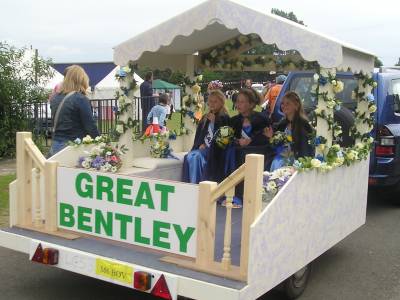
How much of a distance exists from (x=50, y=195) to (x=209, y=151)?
2.05 meters

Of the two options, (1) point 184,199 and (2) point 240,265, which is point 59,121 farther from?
(2) point 240,265

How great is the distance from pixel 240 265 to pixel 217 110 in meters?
2.97

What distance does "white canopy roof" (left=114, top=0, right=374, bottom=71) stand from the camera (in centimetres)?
424

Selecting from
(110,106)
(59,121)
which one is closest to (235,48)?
(59,121)

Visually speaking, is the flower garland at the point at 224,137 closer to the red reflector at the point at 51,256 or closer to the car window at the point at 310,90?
the car window at the point at 310,90

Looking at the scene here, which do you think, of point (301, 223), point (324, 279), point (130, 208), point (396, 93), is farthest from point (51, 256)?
point (396, 93)

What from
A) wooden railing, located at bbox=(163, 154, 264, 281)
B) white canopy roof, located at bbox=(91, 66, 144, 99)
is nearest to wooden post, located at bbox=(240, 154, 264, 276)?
wooden railing, located at bbox=(163, 154, 264, 281)

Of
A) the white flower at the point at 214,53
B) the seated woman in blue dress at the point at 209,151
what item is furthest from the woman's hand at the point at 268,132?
the white flower at the point at 214,53

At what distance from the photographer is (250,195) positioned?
3.55 metres

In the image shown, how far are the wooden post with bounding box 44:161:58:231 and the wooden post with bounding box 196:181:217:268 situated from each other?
4.57ft

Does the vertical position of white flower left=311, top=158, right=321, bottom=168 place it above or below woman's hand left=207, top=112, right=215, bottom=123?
below

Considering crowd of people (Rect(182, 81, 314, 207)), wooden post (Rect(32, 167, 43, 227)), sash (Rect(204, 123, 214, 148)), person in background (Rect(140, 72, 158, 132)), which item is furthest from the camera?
person in background (Rect(140, 72, 158, 132))

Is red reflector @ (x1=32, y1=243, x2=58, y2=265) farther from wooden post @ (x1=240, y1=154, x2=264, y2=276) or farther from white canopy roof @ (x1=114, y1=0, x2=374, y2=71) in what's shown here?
white canopy roof @ (x1=114, y1=0, x2=374, y2=71)

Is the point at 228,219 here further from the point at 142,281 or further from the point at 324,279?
the point at 324,279
